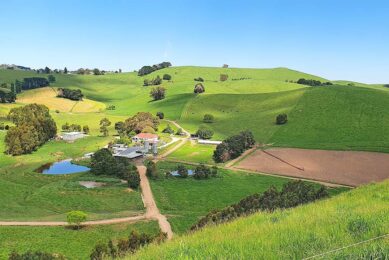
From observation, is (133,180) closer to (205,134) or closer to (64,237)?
(64,237)

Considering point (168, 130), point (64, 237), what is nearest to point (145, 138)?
point (168, 130)

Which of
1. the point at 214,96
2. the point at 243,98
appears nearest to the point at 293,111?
the point at 243,98

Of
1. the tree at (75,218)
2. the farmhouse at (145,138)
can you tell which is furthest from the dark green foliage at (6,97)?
the tree at (75,218)

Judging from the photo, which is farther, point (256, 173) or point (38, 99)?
point (38, 99)

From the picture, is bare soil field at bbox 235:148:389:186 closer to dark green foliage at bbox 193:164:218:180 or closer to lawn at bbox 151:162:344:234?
lawn at bbox 151:162:344:234

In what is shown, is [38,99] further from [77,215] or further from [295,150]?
[77,215]
